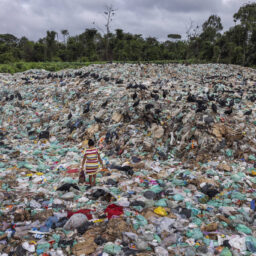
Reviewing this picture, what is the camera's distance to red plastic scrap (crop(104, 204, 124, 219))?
2847 mm

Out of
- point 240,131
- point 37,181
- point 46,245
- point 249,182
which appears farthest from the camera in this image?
point 240,131

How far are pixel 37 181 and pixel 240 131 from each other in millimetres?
4297

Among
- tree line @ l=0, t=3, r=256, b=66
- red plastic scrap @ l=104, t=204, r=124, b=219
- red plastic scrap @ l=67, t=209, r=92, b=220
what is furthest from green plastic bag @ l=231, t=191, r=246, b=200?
tree line @ l=0, t=3, r=256, b=66

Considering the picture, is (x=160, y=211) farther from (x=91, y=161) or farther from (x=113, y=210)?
(x=91, y=161)

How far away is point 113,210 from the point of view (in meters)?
2.94

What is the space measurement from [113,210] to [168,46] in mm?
36959

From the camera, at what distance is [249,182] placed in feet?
12.1

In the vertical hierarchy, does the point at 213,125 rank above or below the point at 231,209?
above

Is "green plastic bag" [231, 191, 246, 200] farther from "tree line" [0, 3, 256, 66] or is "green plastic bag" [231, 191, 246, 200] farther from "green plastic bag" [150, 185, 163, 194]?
"tree line" [0, 3, 256, 66]

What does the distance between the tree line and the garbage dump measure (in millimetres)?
18262

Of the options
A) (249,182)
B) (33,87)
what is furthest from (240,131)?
(33,87)

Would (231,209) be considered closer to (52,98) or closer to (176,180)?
(176,180)

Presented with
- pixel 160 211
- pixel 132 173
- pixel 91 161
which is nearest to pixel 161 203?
pixel 160 211

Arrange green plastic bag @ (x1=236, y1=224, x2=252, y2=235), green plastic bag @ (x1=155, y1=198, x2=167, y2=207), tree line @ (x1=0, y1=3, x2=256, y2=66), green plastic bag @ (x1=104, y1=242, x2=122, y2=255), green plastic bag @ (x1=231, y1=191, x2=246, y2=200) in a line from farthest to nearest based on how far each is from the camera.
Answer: tree line @ (x1=0, y1=3, x2=256, y2=66) < green plastic bag @ (x1=231, y1=191, x2=246, y2=200) < green plastic bag @ (x1=155, y1=198, x2=167, y2=207) < green plastic bag @ (x1=236, y1=224, x2=252, y2=235) < green plastic bag @ (x1=104, y1=242, x2=122, y2=255)
